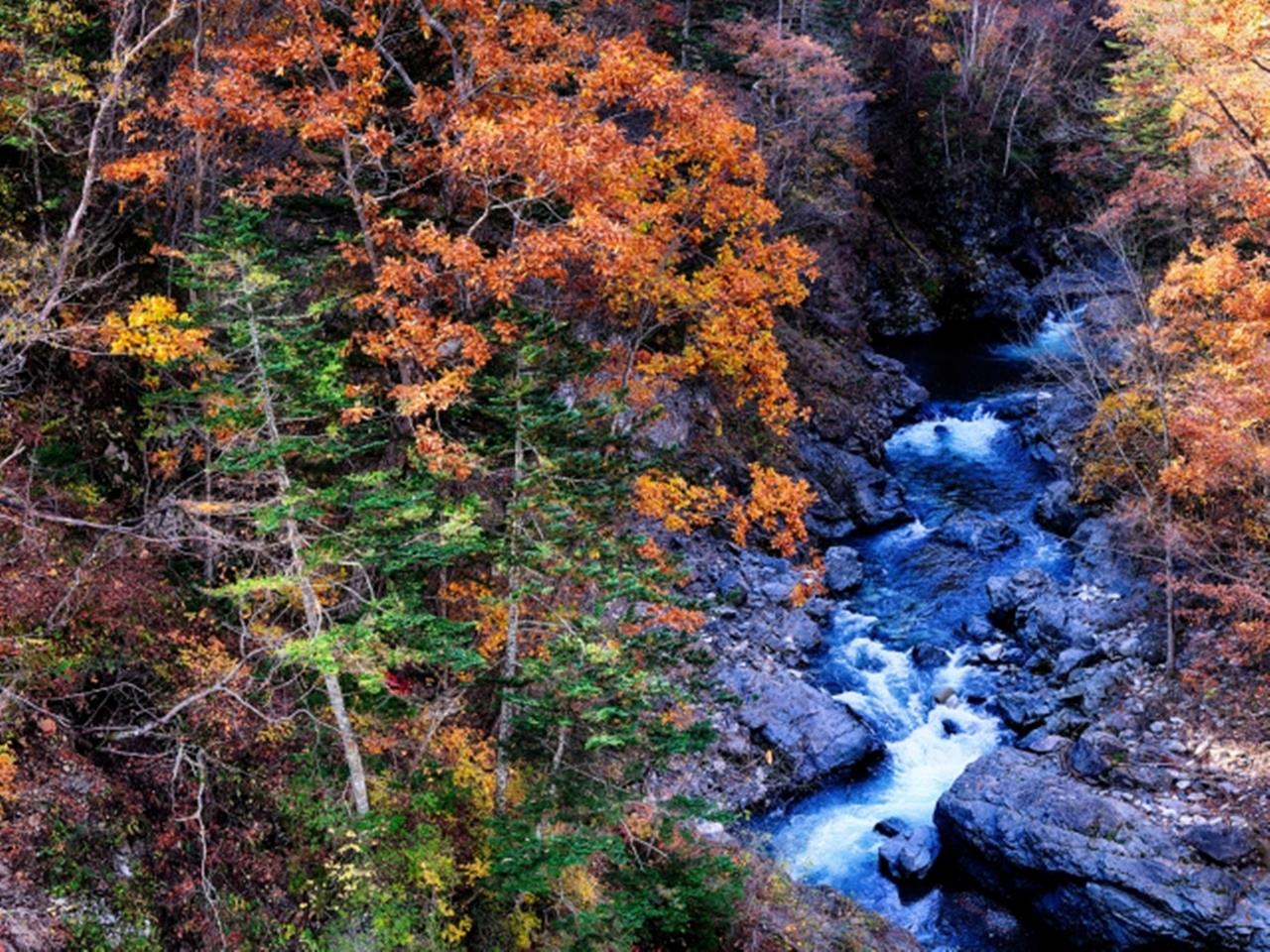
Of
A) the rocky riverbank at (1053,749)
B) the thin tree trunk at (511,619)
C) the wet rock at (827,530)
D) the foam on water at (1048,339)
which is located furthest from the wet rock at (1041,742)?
the foam on water at (1048,339)

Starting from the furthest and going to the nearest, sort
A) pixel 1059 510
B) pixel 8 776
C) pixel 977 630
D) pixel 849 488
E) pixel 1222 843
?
1. pixel 849 488
2. pixel 1059 510
3. pixel 977 630
4. pixel 1222 843
5. pixel 8 776

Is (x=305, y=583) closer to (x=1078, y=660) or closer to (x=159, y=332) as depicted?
(x=159, y=332)

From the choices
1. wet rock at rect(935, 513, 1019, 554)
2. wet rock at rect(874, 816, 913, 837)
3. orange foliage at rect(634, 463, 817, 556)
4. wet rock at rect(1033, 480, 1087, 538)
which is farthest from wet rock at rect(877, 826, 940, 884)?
wet rock at rect(1033, 480, 1087, 538)

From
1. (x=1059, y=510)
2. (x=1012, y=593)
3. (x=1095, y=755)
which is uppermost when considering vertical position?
(x=1059, y=510)

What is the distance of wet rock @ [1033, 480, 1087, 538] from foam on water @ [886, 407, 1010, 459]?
161 inches

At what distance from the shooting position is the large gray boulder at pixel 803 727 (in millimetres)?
16734

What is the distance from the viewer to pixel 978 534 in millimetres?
23391

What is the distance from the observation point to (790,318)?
3123cm

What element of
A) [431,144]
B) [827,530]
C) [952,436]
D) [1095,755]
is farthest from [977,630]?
[431,144]

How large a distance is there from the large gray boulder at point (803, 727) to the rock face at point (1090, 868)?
201 cm

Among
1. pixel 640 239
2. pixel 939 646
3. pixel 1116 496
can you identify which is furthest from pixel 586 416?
pixel 1116 496

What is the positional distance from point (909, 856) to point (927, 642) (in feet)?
20.0

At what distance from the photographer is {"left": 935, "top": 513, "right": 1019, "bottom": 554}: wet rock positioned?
75.8 feet

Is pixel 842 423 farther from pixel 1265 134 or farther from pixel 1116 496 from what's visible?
pixel 1265 134
